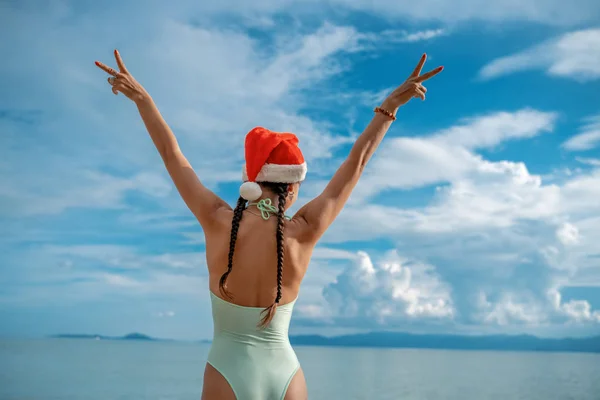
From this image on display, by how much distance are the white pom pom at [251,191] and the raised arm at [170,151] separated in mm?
154

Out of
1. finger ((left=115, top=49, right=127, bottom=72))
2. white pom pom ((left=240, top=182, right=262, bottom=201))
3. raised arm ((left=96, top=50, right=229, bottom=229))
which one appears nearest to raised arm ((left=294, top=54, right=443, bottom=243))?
white pom pom ((left=240, top=182, right=262, bottom=201))

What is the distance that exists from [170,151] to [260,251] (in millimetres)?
751

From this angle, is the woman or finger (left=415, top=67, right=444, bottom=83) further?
finger (left=415, top=67, right=444, bottom=83)

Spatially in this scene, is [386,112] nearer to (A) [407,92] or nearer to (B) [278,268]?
(A) [407,92]

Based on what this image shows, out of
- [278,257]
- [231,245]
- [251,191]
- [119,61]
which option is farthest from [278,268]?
[119,61]

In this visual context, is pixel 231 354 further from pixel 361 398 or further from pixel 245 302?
pixel 361 398

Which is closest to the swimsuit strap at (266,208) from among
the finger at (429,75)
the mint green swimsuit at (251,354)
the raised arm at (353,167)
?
the raised arm at (353,167)

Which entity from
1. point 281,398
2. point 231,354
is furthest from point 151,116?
point 281,398

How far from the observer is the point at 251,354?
3164 mm

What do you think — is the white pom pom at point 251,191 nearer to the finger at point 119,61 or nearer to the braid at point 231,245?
the braid at point 231,245

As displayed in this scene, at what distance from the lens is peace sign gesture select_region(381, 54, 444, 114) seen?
3.47 meters

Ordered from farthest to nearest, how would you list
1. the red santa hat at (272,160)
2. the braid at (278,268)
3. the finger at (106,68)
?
the finger at (106,68)
the red santa hat at (272,160)
the braid at (278,268)

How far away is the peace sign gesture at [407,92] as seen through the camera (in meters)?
3.47

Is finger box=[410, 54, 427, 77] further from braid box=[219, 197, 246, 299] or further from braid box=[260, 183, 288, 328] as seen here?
braid box=[219, 197, 246, 299]
